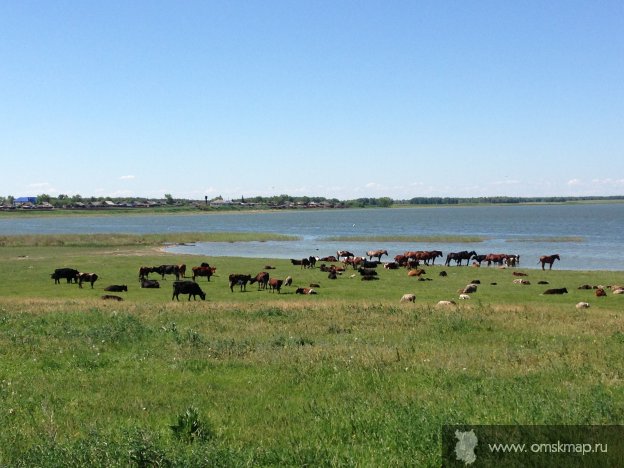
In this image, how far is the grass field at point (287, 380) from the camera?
8.00 metres

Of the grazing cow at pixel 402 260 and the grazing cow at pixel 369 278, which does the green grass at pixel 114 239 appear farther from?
the grazing cow at pixel 369 278

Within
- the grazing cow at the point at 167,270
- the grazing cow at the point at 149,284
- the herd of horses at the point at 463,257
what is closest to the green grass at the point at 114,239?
the herd of horses at the point at 463,257

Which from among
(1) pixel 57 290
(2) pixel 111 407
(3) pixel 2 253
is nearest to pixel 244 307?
A: (2) pixel 111 407

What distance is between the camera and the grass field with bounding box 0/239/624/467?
8.00 metres

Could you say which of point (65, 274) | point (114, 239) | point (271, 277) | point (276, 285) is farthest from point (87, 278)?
point (114, 239)

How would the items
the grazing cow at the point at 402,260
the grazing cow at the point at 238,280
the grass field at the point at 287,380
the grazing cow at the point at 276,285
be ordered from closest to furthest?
the grass field at the point at 287,380 → the grazing cow at the point at 276,285 → the grazing cow at the point at 238,280 → the grazing cow at the point at 402,260

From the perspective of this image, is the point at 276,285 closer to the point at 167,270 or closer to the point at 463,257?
the point at 167,270

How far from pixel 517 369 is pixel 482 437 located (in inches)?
204

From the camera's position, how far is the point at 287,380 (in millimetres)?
12125

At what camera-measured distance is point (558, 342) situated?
52.0 ft

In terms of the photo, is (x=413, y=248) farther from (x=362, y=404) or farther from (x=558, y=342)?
(x=362, y=404)

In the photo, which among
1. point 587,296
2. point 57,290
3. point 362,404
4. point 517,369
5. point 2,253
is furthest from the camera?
point 2,253

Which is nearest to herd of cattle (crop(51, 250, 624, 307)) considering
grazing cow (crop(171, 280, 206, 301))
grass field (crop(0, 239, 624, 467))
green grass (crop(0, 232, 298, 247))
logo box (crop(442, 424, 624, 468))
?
grazing cow (crop(171, 280, 206, 301))

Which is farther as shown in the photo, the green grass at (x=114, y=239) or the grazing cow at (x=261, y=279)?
the green grass at (x=114, y=239)
